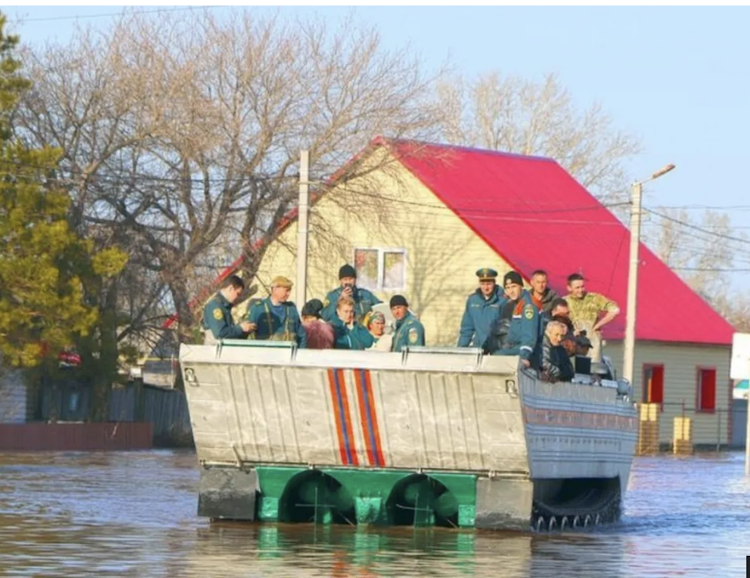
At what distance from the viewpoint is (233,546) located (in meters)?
17.2

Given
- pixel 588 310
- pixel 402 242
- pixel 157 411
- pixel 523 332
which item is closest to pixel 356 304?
pixel 523 332

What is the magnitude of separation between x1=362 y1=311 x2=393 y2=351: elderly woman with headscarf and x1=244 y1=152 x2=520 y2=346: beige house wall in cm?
2722

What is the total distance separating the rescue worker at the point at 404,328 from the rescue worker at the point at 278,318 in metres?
0.87

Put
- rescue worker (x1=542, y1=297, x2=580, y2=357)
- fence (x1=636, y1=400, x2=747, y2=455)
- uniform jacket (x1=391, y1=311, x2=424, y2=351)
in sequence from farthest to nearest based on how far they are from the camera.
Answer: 1. fence (x1=636, y1=400, x2=747, y2=455)
2. rescue worker (x1=542, y1=297, x2=580, y2=357)
3. uniform jacket (x1=391, y1=311, x2=424, y2=351)

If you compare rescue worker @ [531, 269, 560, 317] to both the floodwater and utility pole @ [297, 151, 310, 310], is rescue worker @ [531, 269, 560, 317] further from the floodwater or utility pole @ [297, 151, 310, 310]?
utility pole @ [297, 151, 310, 310]

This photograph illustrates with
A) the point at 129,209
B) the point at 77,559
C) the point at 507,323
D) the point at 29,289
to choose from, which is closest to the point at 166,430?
the point at 129,209

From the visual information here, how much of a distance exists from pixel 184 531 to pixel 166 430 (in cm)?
2834

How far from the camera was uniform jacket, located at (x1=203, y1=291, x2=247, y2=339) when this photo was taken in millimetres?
19547

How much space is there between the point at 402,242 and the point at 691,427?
8.54 meters

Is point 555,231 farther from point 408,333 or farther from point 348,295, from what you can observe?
point 408,333

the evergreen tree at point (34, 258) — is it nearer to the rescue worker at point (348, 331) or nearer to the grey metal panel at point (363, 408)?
the rescue worker at point (348, 331)

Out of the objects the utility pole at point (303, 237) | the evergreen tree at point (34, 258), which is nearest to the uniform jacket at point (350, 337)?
the utility pole at point (303, 237)

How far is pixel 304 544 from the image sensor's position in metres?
17.6

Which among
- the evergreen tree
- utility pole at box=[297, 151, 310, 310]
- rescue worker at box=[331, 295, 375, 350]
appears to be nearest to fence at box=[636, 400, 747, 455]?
utility pole at box=[297, 151, 310, 310]
